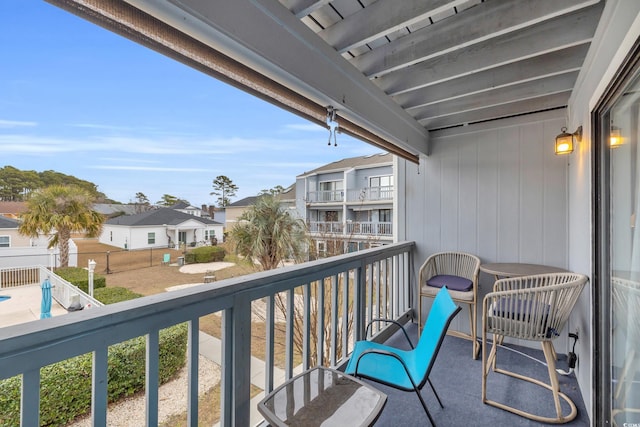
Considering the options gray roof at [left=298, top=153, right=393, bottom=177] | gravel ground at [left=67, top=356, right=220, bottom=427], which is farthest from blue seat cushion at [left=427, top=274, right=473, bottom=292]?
gray roof at [left=298, top=153, right=393, bottom=177]

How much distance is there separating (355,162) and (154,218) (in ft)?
28.4

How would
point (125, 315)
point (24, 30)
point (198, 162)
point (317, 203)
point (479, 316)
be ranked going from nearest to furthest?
point (125, 315)
point (24, 30)
point (479, 316)
point (198, 162)
point (317, 203)

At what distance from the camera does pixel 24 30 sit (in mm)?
1741

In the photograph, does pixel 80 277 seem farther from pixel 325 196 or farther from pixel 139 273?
pixel 325 196

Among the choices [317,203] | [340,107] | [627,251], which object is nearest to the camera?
[627,251]

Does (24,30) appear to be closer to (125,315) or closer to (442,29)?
(125,315)

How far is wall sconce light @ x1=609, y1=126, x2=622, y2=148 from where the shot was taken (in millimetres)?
1529

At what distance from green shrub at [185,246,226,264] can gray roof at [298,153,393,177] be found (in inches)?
275

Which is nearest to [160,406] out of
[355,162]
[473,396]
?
[473,396]

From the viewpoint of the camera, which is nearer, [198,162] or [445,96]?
[445,96]

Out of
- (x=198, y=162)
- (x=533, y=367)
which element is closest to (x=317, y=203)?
(x=198, y=162)

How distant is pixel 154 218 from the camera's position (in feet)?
8.27

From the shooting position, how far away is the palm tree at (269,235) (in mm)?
5605

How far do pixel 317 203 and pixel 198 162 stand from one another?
463 cm
